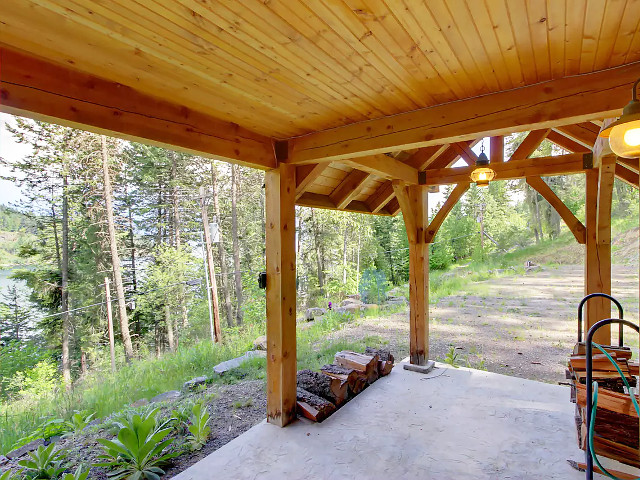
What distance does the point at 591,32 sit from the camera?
4.29 ft

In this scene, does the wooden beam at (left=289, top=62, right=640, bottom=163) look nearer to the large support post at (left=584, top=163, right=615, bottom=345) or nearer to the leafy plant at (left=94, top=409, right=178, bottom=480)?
the large support post at (left=584, top=163, right=615, bottom=345)

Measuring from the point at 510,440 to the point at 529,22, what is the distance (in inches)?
110

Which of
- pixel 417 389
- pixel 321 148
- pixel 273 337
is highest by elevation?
pixel 321 148

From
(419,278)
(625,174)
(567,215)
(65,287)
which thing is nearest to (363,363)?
(419,278)

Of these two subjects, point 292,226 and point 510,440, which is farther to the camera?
point 292,226

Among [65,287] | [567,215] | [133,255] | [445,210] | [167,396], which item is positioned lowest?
[167,396]

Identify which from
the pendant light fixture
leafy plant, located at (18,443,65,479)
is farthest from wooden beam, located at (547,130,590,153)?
leafy plant, located at (18,443,65,479)

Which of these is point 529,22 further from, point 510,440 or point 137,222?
point 137,222

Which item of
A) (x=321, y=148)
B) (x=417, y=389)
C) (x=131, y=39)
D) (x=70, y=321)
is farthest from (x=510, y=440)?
(x=70, y=321)

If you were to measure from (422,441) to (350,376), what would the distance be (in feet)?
3.03

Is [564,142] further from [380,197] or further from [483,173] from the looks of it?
[380,197]

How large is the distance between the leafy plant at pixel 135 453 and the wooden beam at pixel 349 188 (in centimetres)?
301

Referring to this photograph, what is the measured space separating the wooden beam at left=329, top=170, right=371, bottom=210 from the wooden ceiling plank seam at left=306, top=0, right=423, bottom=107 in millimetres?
2176

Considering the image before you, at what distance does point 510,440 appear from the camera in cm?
253
